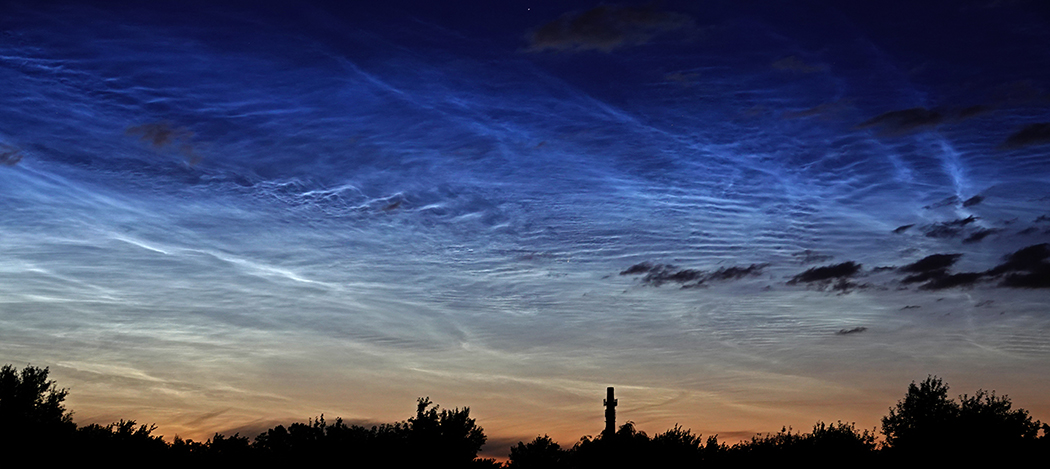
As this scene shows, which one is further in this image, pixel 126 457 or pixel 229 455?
pixel 229 455

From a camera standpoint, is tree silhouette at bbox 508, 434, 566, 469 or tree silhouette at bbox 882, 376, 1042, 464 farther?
tree silhouette at bbox 508, 434, 566, 469

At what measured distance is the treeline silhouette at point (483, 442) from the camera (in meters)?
52.8

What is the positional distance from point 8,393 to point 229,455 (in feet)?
52.7

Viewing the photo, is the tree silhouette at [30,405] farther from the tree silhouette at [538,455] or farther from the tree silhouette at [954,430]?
the tree silhouette at [954,430]

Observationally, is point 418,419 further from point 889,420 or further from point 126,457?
point 889,420

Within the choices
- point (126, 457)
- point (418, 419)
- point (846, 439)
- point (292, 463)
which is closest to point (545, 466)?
point (418, 419)

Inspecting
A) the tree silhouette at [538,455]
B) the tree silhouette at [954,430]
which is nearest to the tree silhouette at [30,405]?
the tree silhouette at [538,455]

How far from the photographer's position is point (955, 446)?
170 feet

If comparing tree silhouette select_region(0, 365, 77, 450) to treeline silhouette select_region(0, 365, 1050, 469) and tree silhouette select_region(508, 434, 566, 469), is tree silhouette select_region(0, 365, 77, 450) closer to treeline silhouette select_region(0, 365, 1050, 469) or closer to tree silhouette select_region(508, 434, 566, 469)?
treeline silhouette select_region(0, 365, 1050, 469)

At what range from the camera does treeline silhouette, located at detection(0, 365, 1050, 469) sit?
173 ft

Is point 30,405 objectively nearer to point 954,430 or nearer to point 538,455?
point 538,455

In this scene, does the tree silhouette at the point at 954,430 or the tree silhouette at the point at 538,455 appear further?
the tree silhouette at the point at 538,455

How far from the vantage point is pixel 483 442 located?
72188mm

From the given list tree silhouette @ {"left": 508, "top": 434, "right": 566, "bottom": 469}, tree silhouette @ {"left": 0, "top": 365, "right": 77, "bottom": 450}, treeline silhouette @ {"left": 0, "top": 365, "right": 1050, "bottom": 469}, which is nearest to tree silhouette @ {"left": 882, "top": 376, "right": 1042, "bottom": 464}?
treeline silhouette @ {"left": 0, "top": 365, "right": 1050, "bottom": 469}
